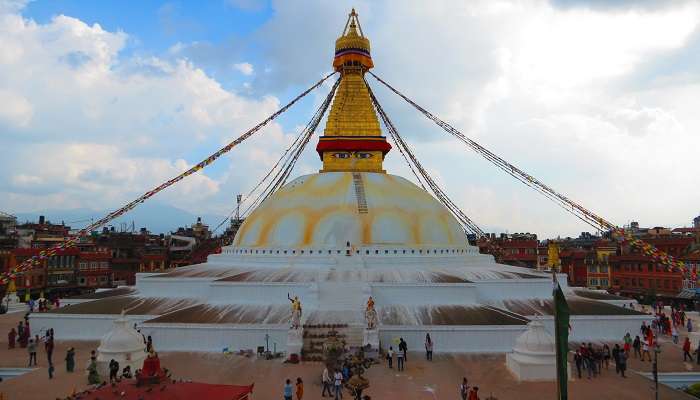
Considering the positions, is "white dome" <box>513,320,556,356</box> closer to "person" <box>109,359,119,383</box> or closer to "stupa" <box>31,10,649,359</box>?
"stupa" <box>31,10,649,359</box>

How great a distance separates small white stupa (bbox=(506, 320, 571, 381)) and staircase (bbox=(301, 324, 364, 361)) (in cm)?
364

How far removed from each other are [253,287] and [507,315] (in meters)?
7.20

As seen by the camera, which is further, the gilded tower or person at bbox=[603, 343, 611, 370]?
the gilded tower

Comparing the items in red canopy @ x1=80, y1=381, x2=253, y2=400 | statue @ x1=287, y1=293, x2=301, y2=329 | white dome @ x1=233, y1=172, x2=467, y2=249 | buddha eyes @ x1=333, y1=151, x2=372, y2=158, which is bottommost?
red canopy @ x1=80, y1=381, x2=253, y2=400

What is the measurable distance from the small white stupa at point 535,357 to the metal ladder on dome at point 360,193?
8.34 metres

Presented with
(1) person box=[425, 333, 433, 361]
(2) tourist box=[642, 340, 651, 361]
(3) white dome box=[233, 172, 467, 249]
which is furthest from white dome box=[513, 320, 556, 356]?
(3) white dome box=[233, 172, 467, 249]

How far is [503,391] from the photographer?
9.69m

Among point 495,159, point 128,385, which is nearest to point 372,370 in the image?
point 128,385

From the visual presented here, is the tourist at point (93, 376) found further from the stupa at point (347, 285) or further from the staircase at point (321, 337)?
the staircase at point (321, 337)

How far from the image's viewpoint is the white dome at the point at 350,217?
17672mm

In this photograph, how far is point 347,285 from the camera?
14.6 metres

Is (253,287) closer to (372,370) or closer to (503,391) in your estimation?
(372,370)

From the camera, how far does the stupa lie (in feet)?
41.1

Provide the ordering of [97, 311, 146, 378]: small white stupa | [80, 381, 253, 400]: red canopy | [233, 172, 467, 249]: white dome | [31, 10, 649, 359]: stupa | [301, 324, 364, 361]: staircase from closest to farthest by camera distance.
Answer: [80, 381, 253, 400]: red canopy → [97, 311, 146, 378]: small white stupa → [301, 324, 364, 361]: staircase → [31, 10, 649, 359]: stupa → [233, 172, 467, 249]: white dome
